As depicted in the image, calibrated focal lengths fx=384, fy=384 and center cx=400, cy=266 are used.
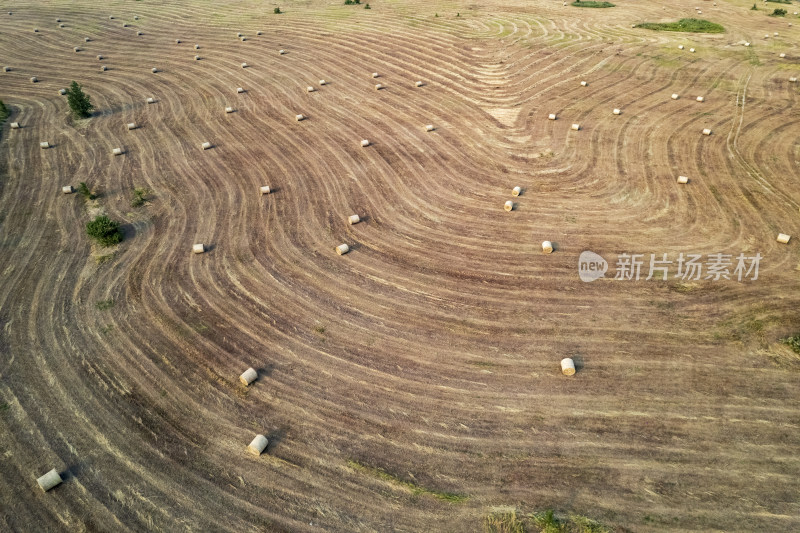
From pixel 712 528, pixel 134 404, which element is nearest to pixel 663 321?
pixel 712 528

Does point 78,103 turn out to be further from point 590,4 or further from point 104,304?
point 590,4

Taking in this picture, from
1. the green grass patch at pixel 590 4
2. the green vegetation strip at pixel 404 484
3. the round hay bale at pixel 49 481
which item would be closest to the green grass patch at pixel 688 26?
the green grass patch at pixel 590 4

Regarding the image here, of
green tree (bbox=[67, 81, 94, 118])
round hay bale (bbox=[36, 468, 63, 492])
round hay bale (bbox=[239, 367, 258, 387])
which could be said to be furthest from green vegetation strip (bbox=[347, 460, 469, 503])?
green tree (bbox=[67, 81, 94, 118])

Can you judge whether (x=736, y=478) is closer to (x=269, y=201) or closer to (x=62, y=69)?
(x=269, y=201)

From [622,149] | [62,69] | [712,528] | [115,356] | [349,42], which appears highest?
[349,42]

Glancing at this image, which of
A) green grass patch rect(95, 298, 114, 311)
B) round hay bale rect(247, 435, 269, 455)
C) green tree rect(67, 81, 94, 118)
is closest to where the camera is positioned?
round hay bale rect(247, 435, 269, 455)

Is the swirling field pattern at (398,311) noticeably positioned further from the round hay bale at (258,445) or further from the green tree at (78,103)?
the green tree at (78,103)

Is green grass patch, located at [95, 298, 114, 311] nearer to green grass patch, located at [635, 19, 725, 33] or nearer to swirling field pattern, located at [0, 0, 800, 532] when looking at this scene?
swirling field pattern, located at [0, 0, 800, 532]
